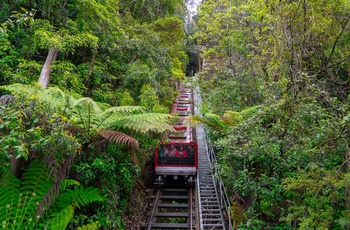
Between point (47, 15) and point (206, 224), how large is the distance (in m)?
7.08

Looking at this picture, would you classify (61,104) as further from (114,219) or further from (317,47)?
(317,47)

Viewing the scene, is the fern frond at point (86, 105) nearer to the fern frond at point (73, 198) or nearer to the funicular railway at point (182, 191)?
the fern frond at point (73, 198)

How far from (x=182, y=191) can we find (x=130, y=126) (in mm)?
6034

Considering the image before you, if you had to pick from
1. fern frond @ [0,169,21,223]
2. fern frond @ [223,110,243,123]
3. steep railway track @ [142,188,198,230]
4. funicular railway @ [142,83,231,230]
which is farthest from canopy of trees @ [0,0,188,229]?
fern frond @ [223,110,243,123]

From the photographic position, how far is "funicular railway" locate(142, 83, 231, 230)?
23.7 ft

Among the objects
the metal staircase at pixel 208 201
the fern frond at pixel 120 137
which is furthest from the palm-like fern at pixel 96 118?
the metal staircase at pixel 208 201

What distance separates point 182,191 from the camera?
9.52 m

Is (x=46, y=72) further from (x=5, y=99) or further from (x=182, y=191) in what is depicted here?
(x=182, y=191)

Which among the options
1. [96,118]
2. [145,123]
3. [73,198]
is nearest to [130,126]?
[145,123]

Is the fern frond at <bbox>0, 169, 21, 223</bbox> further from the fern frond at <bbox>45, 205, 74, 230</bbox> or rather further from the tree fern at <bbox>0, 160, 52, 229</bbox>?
the fern frond at <bbox>45, 205, 74, 230</bbox>

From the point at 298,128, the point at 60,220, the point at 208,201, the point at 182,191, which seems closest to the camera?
the point at 60,220

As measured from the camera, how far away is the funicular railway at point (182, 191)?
7.23 metres

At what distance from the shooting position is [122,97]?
24.1ft

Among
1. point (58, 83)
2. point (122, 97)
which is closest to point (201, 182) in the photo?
point (122, 97)
